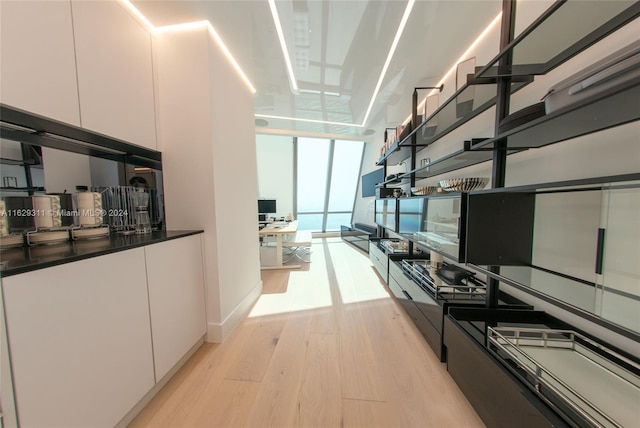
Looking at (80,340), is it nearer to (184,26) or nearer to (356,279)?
(184,26)

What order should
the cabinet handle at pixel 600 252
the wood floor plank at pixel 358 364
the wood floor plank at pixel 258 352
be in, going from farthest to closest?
the wood floor plank at pixel 258 352, the wood floor plank at pixel 358 364, the cabinet handle at pixel 600 252

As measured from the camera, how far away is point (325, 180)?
6441 mm

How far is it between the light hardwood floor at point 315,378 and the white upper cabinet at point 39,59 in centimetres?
172

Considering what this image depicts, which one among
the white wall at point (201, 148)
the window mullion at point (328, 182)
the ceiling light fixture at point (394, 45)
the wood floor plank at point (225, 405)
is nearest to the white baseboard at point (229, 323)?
the white wall at point (201, 148)

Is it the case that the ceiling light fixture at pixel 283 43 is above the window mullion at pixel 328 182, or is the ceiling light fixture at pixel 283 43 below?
above

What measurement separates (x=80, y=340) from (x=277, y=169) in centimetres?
573

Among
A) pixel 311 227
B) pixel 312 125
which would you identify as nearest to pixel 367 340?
pixel 312 125

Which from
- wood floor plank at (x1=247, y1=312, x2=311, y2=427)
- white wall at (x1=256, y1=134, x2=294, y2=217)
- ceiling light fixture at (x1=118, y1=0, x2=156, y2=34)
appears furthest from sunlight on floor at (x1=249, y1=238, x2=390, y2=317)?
white wall at (x1=256, y1=134, x2=294, y2=217)

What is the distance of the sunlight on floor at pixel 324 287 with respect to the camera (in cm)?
235

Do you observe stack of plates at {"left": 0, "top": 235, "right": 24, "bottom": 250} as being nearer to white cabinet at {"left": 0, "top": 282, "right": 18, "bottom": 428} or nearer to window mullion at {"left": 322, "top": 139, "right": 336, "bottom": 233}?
white cabinet at {"left": 0, "top": 282, "right": 18, "bottom": 428}

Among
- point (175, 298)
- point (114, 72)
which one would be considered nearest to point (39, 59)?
point (114, 72)

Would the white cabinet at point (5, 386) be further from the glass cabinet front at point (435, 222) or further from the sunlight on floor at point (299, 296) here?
the glass cabinet front at point (435, 222)

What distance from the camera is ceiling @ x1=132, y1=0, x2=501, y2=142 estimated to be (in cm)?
152

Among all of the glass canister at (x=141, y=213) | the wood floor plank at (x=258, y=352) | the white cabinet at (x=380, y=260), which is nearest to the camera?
the wood floor plank at (x=258, y=352)
